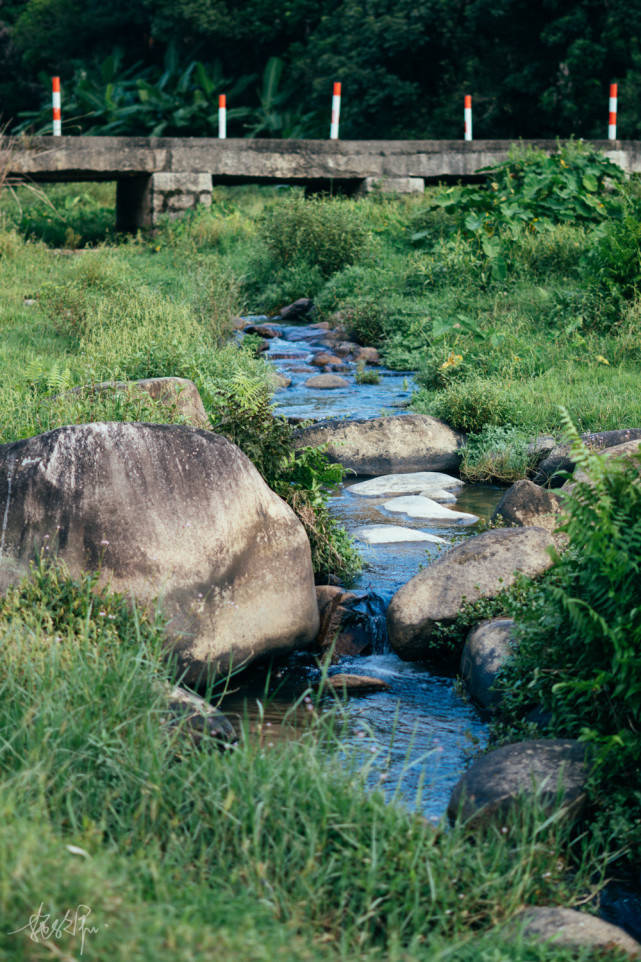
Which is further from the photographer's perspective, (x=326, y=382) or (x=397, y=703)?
(x=326, y=382)

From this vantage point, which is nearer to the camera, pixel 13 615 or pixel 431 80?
pixel 13 615

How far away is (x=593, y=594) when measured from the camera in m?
3.91

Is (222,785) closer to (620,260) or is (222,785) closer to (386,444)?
(386,444)

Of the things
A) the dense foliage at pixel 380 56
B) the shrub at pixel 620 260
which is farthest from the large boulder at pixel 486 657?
the dense foliage at pixel 380 56

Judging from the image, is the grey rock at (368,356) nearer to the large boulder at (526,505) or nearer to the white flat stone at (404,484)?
the white flat stone at (404,484)

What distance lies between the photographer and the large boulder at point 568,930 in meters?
3.03

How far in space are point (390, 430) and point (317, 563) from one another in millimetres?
2543

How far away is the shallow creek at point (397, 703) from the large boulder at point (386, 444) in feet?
0.79

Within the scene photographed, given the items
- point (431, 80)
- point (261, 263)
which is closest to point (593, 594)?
point (261, 263)

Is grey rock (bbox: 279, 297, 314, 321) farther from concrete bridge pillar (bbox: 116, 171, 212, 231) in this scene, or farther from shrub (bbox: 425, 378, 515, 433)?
shrub (bbox: 425, 378, 515, 433)

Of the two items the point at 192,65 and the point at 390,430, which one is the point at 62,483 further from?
the point at 192,65

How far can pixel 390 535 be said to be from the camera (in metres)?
6.55

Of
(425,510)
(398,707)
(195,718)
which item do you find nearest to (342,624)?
(398,707)

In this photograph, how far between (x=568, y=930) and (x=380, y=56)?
82.4 ft
